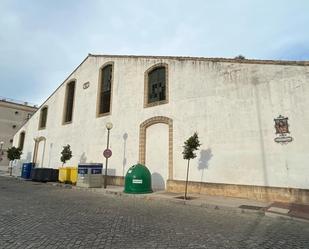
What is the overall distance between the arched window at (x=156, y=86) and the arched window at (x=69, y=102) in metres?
10.5

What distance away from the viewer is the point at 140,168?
13.6 metres

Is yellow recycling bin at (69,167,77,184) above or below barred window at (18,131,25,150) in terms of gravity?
below

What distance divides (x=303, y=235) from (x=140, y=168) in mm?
8719

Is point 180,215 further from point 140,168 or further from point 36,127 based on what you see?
point 36,127

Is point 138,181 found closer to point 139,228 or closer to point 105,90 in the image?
point 139,228

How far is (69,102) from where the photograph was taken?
25.4m

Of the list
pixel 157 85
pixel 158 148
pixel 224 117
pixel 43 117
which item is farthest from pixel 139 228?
pixel 43 117

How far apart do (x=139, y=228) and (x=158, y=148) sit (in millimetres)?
9631

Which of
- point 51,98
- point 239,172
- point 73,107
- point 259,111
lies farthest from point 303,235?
point 51,98

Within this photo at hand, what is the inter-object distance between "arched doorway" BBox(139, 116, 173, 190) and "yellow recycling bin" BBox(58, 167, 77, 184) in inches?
213

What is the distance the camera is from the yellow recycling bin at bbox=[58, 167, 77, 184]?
18.0m

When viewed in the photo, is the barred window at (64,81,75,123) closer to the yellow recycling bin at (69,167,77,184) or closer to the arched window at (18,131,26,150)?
the yellow recycling bin at (69,167,77,184)

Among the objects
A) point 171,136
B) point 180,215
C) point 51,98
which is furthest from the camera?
point 51,98

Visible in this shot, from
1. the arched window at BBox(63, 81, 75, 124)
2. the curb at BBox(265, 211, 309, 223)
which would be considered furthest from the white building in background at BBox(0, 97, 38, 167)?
the curb at BBox(265, 211, 309, 223)
